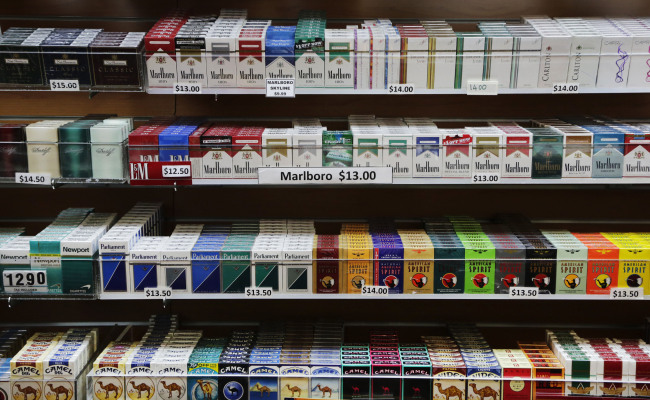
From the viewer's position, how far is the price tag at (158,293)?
3102 millimetres

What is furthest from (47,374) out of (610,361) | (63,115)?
(610,361)

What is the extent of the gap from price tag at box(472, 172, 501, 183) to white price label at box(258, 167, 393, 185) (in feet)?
1.14

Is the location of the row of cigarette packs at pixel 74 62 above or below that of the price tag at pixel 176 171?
above

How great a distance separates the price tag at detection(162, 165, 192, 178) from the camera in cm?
310

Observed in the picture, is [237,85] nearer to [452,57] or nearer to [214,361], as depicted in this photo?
[452,57]

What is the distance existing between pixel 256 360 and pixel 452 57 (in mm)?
1454

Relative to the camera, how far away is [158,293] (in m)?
3.11

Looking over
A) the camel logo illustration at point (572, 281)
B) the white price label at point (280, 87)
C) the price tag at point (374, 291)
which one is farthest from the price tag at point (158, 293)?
the camel logo illustration at point (572, 281)

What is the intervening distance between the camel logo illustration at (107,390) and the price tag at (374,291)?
42.1 inches

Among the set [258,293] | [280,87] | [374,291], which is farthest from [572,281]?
[280,87]

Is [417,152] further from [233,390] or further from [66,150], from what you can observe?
[66,150]

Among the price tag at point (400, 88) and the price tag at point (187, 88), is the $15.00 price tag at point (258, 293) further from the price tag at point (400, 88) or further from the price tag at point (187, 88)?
the price tag at point (400, 88)

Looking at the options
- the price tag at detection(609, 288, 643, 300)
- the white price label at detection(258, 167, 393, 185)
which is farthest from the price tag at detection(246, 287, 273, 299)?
the price tag at detection(609, 288, 643, 300)

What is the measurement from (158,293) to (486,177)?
55.8 inches
